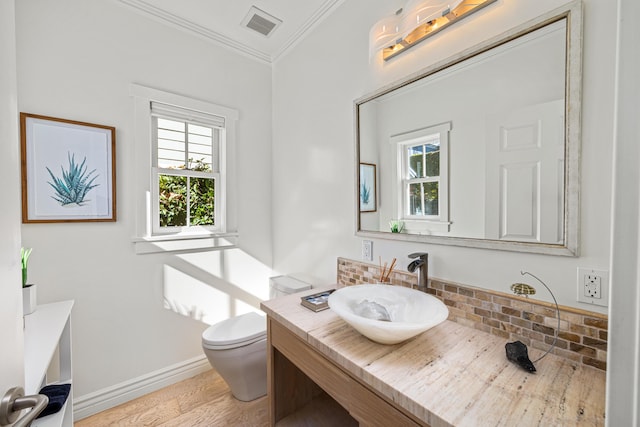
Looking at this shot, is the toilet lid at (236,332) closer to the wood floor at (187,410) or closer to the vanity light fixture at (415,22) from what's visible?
the wood floor at (187,410)

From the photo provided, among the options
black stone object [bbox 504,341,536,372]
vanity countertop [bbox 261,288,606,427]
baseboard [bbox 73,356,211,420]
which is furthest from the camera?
baseboard [bbox 73,356,211,420]

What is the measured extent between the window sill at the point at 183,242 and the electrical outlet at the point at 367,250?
1166 millimetres

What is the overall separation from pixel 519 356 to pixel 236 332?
151 cm

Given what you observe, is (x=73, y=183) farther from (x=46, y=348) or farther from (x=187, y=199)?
(x=46, y=348)

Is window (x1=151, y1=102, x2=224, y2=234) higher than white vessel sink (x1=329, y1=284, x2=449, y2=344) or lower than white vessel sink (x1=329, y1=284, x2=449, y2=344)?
higher

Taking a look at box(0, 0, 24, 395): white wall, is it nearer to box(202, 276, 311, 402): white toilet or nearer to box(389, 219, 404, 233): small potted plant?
box(202, 276, 311, 402): white toilet

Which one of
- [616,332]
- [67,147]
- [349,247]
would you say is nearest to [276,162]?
[349,247]

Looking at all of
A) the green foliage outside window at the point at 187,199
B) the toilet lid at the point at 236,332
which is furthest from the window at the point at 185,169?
the toilet lid at the point at 236,332

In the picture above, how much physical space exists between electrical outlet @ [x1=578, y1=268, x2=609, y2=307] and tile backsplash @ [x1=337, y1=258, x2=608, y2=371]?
43 millimetres

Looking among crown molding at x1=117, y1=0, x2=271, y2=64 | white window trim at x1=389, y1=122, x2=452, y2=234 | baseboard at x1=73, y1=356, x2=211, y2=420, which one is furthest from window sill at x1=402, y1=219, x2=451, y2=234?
crown molding at x1=117, y1=0, x2=271, y2=64

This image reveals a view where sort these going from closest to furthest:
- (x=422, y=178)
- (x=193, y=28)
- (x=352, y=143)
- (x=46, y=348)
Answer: (x=46, y=348), (x=422, y=178), (x=352, y=143), (x=193, y=28)

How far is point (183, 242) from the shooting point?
2.04 metres

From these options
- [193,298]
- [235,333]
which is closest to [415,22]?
[235,333]

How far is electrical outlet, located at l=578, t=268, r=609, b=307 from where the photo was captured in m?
0.85
